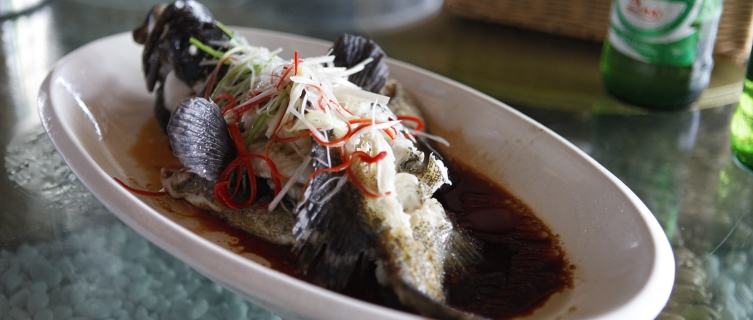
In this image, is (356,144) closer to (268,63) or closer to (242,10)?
(268,63)

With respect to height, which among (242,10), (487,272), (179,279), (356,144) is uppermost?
(356,144)

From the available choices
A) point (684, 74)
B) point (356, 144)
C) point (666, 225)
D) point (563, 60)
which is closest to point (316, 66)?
point (356, 144)

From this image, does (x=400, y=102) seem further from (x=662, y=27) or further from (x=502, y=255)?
(x=662, y=27)

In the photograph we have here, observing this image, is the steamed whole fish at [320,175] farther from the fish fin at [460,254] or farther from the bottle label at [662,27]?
the bottle label at [662,27]

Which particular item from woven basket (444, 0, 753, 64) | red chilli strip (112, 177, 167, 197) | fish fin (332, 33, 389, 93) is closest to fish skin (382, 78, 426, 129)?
fish fin (332, 33, 389, 93)

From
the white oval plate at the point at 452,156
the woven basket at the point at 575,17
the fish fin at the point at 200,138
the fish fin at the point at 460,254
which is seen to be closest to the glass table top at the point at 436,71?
the woven basket at the point at 575,17

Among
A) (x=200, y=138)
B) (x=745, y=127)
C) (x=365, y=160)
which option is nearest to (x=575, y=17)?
(x=745, y=127)

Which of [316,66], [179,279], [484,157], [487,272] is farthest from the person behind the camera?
[484,157]
